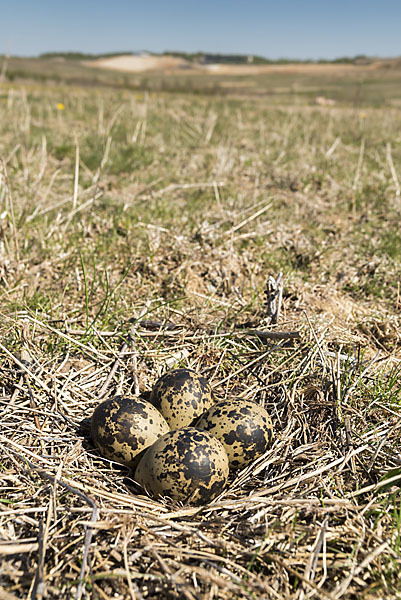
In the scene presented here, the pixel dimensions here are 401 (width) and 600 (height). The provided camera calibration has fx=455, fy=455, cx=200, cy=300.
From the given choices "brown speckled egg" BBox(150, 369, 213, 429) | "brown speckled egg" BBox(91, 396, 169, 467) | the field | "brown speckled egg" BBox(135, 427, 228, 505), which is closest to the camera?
the field

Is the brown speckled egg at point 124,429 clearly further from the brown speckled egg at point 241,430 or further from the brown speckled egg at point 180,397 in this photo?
the brown speckled egg at point 241,430

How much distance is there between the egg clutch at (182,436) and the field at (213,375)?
94 millimetres

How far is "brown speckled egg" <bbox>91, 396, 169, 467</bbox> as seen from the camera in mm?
2416

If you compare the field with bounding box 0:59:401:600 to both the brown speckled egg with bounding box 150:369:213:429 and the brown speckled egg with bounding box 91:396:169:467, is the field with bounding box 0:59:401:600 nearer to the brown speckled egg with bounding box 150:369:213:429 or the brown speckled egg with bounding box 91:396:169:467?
the brown speckled egg with bounding box 91:396:169:467

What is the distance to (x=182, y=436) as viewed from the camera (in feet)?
7.51

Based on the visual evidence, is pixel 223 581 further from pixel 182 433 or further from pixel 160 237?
pixel 160 237

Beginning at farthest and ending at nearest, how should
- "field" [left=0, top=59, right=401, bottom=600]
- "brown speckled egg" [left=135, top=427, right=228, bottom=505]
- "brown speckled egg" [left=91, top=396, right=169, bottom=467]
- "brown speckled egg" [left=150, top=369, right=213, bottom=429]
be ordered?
"brown speckled egg" [left=150, top=369, right=213, bottom=429] < "brown speckled egg" [left=91, top=396, right=169, bottom=467] < "brown speckled egg" [left=135, top=427, right=228, bottom=505] < "field" [left=0, top=59, right=401, bottom=600]

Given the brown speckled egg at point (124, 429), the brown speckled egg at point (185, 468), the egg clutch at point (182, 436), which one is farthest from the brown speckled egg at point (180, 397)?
the brown speckled egg at point (185, 468)

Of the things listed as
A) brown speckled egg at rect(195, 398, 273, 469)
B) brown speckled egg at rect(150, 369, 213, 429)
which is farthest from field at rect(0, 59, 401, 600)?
brown speckled egg at rect(150, 369, 213, 429)

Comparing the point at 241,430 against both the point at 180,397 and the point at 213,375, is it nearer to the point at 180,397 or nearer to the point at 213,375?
the point at 180,397

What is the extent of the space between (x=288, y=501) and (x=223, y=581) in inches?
18.5

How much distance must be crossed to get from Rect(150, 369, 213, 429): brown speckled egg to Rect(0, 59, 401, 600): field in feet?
0.92

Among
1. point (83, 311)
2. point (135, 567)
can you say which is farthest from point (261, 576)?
point (83, 311)

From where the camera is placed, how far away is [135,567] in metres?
1.81
